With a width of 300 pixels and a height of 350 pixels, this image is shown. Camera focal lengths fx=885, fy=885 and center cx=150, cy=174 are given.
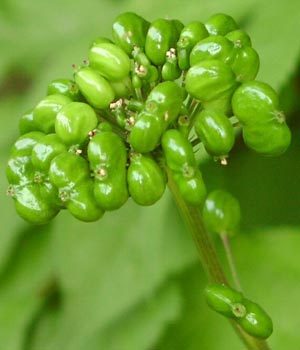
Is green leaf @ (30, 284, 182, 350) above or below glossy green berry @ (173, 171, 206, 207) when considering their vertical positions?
below

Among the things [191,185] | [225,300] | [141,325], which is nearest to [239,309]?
[225,300]

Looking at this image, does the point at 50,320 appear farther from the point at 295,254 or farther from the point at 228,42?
the point at 228,42

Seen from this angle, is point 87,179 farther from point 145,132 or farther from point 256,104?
point 256,104

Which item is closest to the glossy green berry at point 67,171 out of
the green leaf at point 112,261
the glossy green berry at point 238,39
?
the glossy green berry at point 238,39

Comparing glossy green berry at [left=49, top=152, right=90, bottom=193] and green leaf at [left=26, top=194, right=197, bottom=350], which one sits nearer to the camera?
glossy green berry at [left=49, top=152, right=90, bottom=193]

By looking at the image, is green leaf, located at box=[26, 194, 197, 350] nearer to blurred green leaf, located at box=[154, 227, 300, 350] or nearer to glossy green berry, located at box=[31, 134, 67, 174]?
blurred green leaf, located at box=[154, 227, 300, 350]

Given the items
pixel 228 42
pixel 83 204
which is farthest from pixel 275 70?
pixel 83 204

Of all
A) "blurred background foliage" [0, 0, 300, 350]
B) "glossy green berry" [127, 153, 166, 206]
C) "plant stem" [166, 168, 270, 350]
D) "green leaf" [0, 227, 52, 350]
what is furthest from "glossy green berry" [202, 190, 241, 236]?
"green leaf" [0, 227, 52, 350]

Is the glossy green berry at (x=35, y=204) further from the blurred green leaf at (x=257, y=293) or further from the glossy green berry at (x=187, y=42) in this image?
the blurred green leaf at (x=257, y=293)
